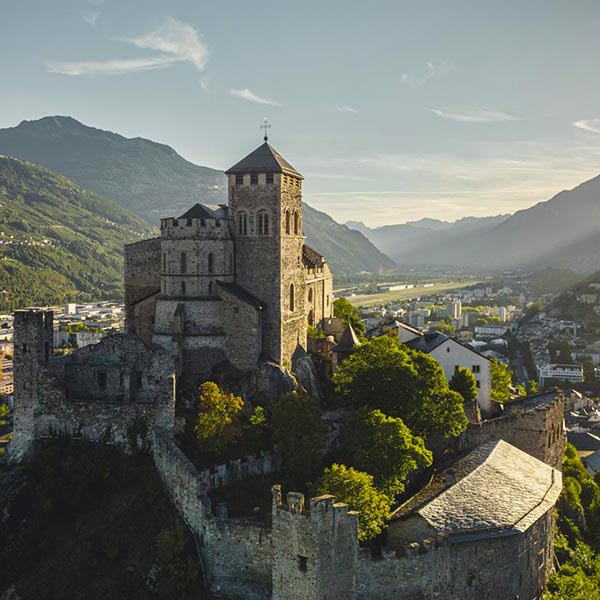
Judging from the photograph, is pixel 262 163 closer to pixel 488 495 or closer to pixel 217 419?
pixel 217 419

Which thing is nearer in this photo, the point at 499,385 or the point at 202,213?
the point at 202,213

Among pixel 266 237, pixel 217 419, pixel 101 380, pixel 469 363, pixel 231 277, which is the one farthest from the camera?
pixel 469 363

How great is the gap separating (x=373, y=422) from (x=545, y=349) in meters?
143

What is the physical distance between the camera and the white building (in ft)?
204

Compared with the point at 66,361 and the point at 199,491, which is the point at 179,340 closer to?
the point at 66,361

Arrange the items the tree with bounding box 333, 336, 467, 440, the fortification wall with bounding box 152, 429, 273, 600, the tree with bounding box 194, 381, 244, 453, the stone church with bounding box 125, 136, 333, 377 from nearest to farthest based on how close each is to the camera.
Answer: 1. the fortification wall with bounding box 152, 429, 273, 600
2. the tree with bounding box 194, 381, 244, 453
3. the tree with bounding box 333, 336, 467, 440
4. the stone church with bounding box 125, 136, 333, 377

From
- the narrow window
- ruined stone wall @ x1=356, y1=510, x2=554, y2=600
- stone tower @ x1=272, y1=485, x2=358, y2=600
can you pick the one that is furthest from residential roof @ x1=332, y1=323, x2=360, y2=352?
stone tower @ x1=272, y1=485, x2=358, y2=600

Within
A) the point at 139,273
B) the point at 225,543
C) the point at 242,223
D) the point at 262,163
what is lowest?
the point at 225,543

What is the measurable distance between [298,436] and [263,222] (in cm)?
1955

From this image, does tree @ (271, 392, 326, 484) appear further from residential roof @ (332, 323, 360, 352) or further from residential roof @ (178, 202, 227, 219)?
residential roof @ (178, 202, 227, 219)

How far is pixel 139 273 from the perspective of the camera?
199 ft

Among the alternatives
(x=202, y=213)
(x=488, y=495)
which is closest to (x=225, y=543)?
(x=488, y=495)

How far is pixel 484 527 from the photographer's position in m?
37.6

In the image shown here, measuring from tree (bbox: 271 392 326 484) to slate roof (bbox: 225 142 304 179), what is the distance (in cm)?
2020
